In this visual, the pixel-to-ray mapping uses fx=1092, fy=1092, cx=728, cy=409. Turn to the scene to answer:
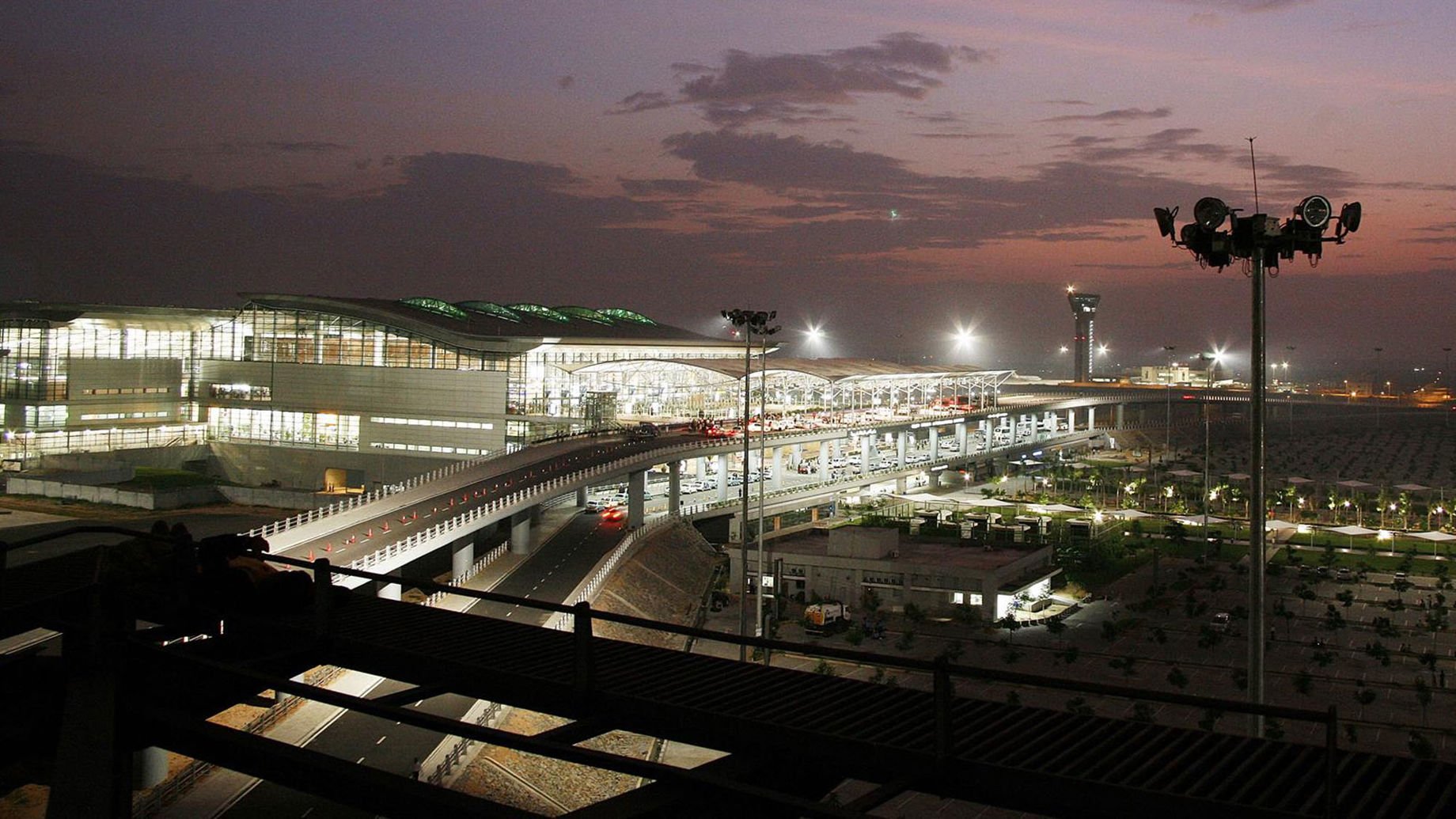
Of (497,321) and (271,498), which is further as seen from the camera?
(497,321)

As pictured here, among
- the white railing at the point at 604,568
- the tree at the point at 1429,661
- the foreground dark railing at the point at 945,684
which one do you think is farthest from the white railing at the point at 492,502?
the tree at the point at 1429,661

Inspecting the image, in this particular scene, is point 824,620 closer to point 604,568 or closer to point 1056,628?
point 1056,628

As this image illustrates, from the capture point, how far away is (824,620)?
115 feet

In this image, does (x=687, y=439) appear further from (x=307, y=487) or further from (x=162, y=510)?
(x=162, y=510)

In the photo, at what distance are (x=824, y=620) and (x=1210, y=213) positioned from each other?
24215 millimetres

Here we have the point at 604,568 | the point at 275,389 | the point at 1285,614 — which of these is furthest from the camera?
the point at 275,389

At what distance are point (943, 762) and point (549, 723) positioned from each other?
2139 centimetres

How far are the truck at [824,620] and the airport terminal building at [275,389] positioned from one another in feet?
87.9

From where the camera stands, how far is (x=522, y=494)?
38000 mm

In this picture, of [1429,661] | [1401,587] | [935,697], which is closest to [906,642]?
[1429,661]

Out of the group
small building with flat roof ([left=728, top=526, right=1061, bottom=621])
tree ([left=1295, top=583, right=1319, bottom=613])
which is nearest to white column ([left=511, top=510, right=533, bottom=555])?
small building with flat roof ([left=728, top=526, right=1061, bottom=621])

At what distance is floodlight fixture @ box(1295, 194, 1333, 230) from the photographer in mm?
12406

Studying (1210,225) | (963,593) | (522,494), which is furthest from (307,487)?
(1210,225)

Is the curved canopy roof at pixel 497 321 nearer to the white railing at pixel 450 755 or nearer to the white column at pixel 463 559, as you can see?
the white column at pixel 463 559
